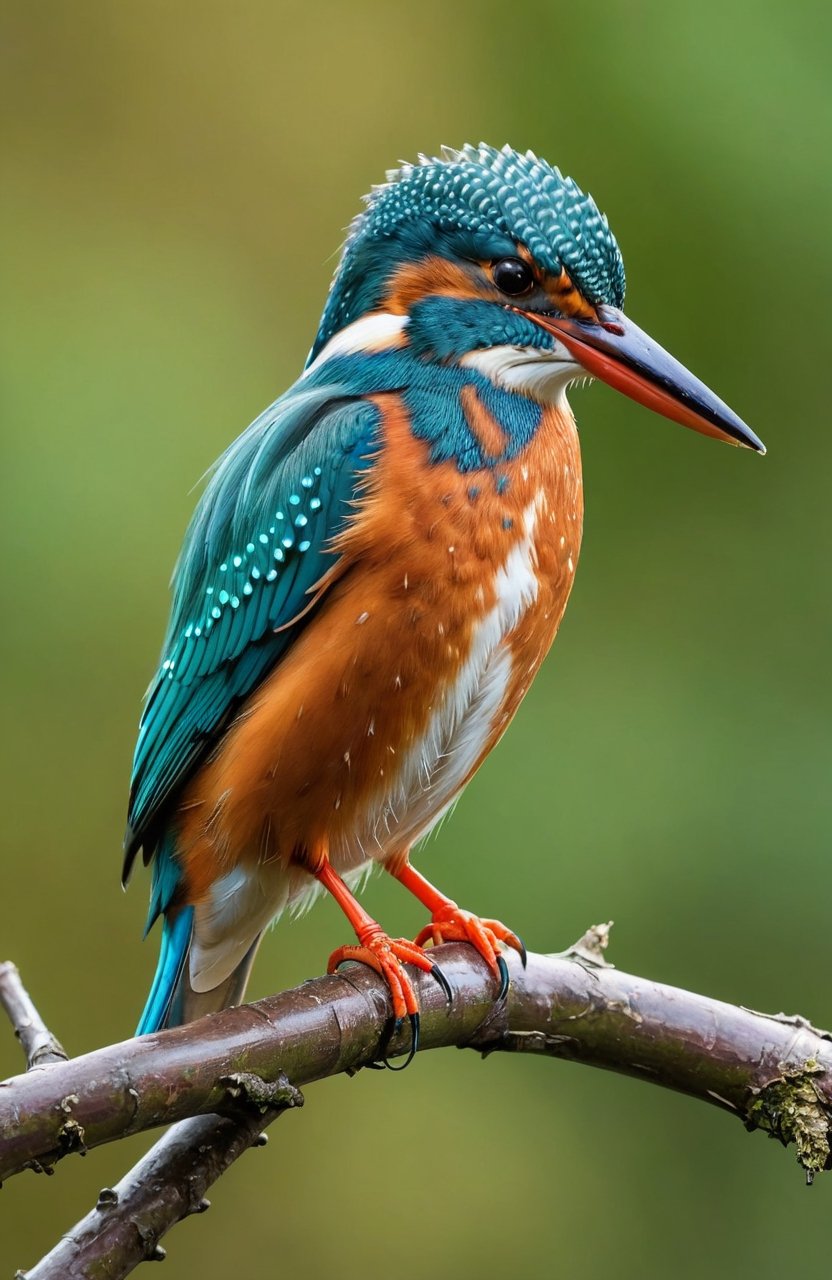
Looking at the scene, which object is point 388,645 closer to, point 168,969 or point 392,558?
point 392,558

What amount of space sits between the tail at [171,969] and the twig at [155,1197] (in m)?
0.44

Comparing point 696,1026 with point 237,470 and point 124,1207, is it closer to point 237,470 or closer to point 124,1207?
point 124,1207

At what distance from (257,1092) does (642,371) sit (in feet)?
3.33

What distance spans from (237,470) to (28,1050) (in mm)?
867

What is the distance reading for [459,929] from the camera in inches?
90.0

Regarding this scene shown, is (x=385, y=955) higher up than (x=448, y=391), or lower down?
lower down

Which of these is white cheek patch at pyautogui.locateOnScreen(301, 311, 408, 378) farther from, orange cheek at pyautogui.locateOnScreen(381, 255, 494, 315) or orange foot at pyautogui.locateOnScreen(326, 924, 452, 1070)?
orange foot at pyautogui.locateOnScreen(326, 924, 452, 1070)

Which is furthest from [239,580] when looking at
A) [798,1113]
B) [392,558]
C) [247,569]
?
[798,1113]

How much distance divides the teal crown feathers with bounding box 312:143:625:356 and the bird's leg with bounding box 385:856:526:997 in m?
0.85

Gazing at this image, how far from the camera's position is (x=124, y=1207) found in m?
1.76

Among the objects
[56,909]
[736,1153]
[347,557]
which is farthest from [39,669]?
[736,1153]

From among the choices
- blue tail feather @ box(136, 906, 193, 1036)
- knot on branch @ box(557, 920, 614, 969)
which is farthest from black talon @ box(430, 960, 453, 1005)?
blue tail feather @ box(136, 906, 193, 1036)

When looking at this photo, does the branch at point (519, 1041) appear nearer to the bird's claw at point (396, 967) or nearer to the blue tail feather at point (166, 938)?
the bird's claw at point (396, 967)

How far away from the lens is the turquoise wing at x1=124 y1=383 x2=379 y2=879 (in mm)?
2162
